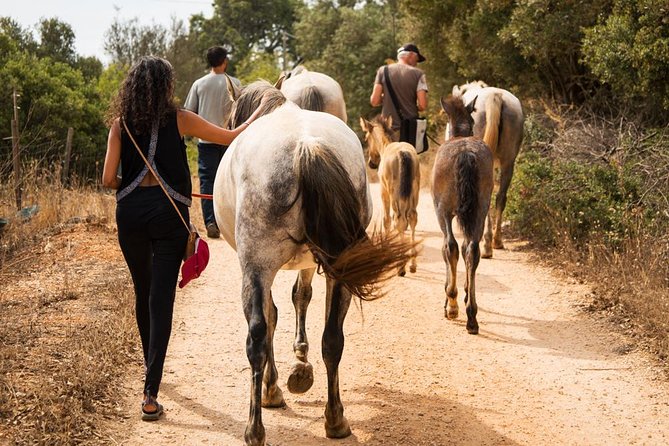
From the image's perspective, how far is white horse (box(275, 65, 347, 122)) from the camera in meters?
7.75

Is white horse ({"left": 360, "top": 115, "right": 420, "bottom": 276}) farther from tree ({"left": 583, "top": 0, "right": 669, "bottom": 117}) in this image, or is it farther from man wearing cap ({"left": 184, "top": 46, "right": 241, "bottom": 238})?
tree ({"left": 583, "top": 0, "right": 669, "bottom": 117})

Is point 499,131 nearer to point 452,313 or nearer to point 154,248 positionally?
point 452,313

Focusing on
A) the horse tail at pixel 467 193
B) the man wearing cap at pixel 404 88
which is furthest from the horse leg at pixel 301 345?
the man wearing cap at pixel 404 88

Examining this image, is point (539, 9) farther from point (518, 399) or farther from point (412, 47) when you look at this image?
point (518, 399)

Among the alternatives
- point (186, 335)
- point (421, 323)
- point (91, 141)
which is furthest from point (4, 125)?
point (421, 323)

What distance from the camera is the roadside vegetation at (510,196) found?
18.6 feet

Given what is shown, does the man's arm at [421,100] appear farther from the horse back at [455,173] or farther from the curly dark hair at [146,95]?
the curly dark hair at [146,95]

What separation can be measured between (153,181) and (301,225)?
1.20m

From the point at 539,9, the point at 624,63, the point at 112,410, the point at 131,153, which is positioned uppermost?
the point at 539,9

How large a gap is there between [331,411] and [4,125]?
10740 mm

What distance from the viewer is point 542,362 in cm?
646

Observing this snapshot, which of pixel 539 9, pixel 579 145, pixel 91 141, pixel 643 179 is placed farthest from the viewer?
pixel 91 141

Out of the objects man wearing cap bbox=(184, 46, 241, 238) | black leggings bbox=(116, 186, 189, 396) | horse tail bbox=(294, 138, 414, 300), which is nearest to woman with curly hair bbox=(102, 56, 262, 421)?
black leggings bbox=(116, 186, 189, 396)

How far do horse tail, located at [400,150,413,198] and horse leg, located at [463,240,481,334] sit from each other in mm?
2045
